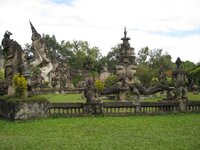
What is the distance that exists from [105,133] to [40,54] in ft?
136

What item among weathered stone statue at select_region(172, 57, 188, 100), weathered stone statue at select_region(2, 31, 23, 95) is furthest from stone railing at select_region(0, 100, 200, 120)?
weathered stone statue at select_region(2, 31, 23, 95)

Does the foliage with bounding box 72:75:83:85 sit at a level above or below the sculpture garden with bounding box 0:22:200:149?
above

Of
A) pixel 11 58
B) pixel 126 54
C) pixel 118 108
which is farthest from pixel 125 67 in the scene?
pixel 11 58

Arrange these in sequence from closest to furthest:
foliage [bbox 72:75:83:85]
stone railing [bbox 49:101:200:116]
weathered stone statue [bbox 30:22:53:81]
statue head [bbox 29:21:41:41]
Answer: stone railing [bbox 49:101:200:116], statue head [bbox 29:21:41:41], weathered stone statue [bbox 30:22:53:81], foliage [bbox 72:75:83:85]

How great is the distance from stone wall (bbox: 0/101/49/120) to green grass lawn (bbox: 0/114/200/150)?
1.72ft

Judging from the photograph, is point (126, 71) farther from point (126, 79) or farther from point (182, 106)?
point (182, 106)

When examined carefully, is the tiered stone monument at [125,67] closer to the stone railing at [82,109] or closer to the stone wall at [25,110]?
the stone railing at [82,109]

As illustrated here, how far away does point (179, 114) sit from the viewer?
63.6 feet

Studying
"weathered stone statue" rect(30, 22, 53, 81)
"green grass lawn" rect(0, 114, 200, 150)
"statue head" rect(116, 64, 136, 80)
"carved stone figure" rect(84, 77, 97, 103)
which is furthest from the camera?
"weathered stone statue" rect(30, 22, 53, 81)

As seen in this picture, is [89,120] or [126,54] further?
[126,54]

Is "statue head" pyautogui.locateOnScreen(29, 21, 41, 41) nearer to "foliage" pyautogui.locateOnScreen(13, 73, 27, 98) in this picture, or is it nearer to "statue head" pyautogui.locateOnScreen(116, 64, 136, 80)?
"statue head" pyautogui.locateOnScreen(116, 64, 136, 80)

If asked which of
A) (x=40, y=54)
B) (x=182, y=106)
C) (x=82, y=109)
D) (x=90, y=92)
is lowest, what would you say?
(x=82, y=109)

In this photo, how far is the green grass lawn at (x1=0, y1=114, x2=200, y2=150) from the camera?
37.1 feet

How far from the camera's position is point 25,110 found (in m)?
17.0
